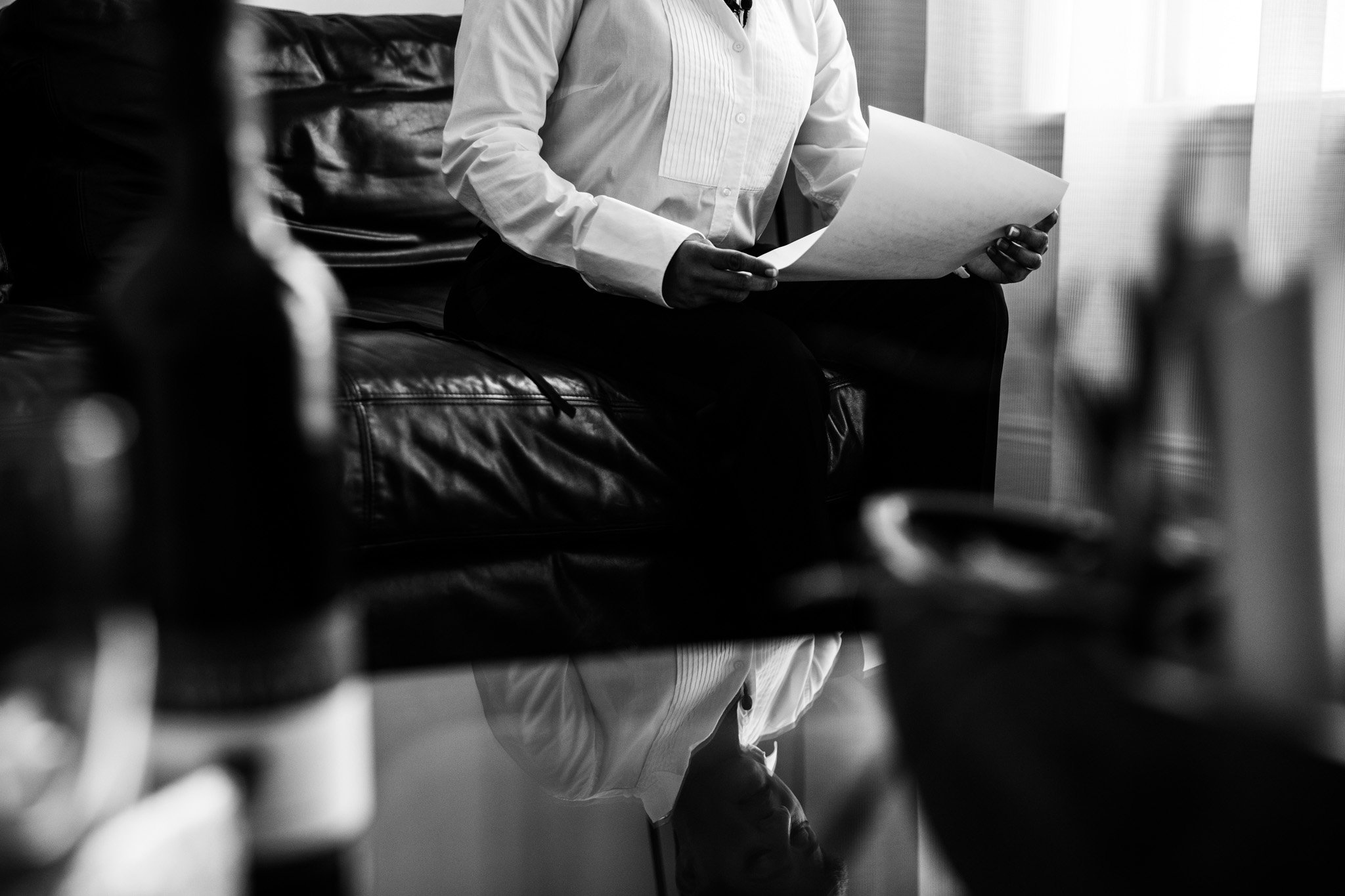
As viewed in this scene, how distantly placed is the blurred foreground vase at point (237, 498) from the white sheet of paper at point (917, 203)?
0.96m

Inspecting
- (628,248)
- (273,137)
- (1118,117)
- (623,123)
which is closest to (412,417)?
(628,248)

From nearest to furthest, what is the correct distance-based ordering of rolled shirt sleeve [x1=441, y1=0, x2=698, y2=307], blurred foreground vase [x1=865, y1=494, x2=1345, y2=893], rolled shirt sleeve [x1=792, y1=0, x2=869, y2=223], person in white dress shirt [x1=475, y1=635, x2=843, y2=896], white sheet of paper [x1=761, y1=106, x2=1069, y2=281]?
blurred foreground vase [x1=865, y1=494, x2=1345, y2=893] → person in white dress shirt [x1=475, y1=635, x2=843, y2=896] → white sheet of paper [x1=761, y1=106, x2=1069, y2=281] → rolled shirt sleeve [x1=441, y1=0, x2=698, y2=307] → rolled shirt sleeve [x1=792, y1=0, x2=869, y2=223]

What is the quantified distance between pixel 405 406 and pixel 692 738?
813 mm

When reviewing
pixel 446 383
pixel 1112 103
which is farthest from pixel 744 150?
pixel 1112 103

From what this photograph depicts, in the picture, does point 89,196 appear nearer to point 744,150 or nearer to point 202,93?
point 744,150

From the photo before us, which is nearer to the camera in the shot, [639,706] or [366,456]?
[639,706]

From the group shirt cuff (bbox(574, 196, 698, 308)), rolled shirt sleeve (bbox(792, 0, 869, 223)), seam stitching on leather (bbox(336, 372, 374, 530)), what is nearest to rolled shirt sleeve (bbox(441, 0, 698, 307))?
shirt cuff (bbox(574, 196, 698, 308))

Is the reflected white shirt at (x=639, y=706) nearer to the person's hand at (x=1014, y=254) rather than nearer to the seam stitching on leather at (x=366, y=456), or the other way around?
the seam stitching on leather at (x=366, y=456)

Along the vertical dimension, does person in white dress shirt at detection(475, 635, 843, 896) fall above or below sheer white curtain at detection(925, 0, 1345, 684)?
below

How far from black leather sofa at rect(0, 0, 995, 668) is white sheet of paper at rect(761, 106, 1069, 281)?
8.6 inches

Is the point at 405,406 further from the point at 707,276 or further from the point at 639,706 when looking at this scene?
A: the point at 639,706

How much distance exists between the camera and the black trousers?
1323mm

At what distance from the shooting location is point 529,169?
1.45m

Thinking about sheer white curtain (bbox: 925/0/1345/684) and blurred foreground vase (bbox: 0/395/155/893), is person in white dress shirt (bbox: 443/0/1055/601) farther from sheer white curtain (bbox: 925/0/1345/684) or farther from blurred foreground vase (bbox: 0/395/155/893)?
blurred foreground vase (bbox: 0/395/155/893)
